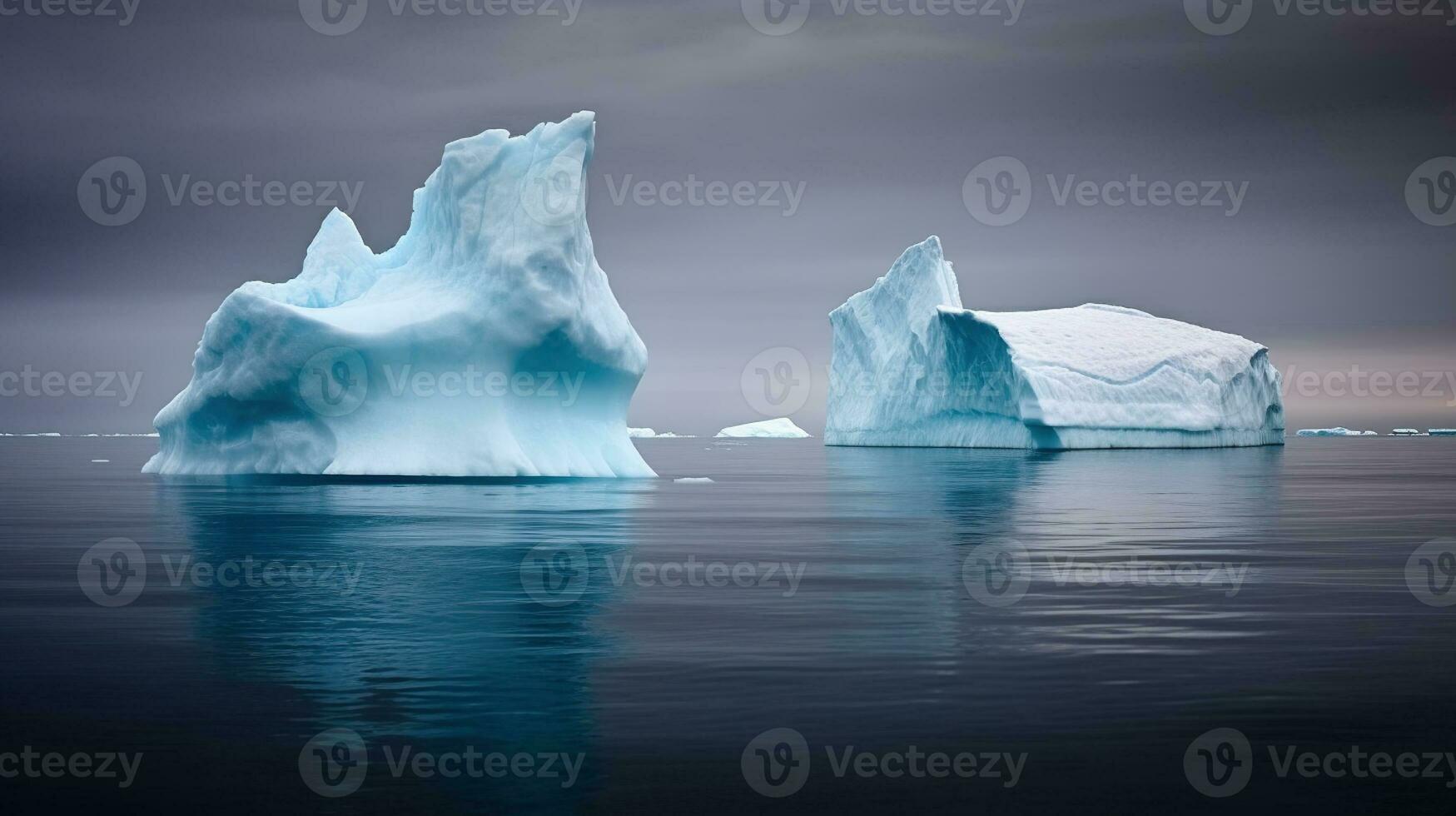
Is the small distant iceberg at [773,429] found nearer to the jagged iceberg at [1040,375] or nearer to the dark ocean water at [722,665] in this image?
the jagged iceberg at [1040,375]

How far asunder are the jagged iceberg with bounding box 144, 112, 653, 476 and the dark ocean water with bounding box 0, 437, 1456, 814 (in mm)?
9057

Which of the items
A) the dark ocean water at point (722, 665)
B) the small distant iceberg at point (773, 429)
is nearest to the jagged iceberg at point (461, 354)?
the dark ocean water at point (722, 665)

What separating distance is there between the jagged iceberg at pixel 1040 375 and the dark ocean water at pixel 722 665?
133ft

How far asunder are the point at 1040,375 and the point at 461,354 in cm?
3438

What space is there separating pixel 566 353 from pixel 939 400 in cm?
3917

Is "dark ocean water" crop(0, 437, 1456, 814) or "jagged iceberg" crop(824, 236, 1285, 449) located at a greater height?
"jagged iceberg" crop(824, 236, 1285, 449)

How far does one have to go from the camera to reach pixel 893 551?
15078mm

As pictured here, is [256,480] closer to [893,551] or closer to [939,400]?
[893,551]

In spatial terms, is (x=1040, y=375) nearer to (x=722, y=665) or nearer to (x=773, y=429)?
(x=722, y=665)

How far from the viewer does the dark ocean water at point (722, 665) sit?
576cm

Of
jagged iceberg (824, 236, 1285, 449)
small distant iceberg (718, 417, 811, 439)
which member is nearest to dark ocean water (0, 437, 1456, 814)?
jagged iceberg (824, 236, 1285, 449)

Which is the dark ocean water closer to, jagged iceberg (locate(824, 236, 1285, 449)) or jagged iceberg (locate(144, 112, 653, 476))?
jagged iceberg (locate(144, 112, 653, 476))

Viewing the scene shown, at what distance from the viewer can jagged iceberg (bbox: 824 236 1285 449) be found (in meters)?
58.4

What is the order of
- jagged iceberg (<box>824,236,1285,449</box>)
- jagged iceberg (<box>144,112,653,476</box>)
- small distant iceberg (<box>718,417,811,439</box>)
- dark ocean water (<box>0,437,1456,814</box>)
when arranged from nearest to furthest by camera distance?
dark ocean water (<box>0,437,1456,814</box>) → jagged iceberg (<box>144,112,653,476</box>) → jagged iceberg (<box>824,236,1285,449</box>) → small distant iceberg (<box>718,417,811,439</box>)
